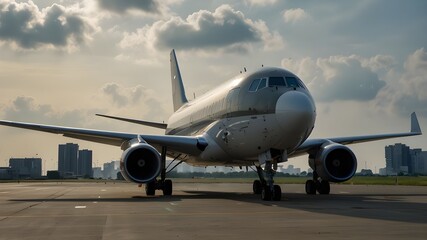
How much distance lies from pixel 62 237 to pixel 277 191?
11.5 m

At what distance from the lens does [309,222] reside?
12.6 meters

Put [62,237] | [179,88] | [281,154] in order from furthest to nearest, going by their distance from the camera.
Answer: [179,88]
[281,154]
[62,237]

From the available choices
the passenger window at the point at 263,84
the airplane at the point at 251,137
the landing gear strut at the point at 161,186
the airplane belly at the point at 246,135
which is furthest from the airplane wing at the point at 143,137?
the passenger window at the point at 263,84

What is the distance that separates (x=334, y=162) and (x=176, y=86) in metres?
19.4

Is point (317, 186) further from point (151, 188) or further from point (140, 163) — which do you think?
point (140, 163)

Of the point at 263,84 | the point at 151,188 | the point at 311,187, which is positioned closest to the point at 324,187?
the point at 311,187

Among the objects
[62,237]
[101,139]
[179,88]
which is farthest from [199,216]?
[179,88]

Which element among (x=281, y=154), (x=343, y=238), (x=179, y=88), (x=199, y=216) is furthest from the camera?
(x=179, y=88)

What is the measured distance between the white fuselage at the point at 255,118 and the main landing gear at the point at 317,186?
3.21 meters

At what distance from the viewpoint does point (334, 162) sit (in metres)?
26.8

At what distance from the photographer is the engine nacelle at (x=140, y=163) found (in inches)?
938

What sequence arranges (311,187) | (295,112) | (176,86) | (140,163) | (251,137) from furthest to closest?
(176,86) → (311,187) → (140,163) → (251,137) → (295,112)

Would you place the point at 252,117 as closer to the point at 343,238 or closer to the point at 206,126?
the point at 206,126

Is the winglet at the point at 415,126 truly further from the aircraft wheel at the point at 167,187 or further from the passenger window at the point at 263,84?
the aircraft wheel at the point at 167,187
